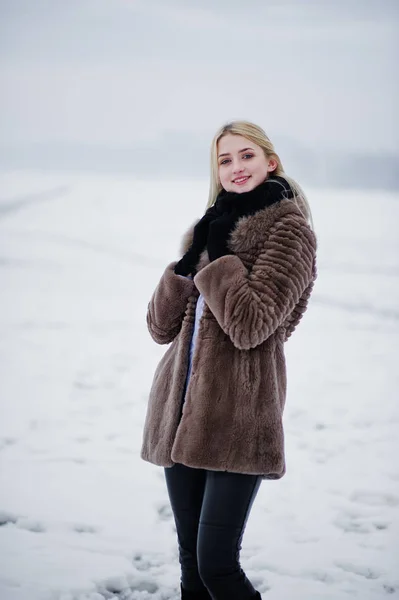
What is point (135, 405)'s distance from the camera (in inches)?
142

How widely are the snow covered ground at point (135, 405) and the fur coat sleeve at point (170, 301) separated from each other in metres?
0.91

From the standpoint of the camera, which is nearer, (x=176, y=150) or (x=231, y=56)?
(x=231, y=56)

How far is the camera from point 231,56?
4.39 meters

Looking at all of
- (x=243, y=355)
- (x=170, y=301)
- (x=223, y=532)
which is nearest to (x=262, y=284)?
(x=243, y=355)

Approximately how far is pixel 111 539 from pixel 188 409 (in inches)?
45.7

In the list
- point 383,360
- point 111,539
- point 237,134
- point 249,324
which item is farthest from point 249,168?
point 383,360

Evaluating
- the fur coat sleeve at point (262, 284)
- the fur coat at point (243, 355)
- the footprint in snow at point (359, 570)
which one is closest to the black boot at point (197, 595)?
the fur coat at point (243, 355)

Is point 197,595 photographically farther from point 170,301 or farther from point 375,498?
point 375,498

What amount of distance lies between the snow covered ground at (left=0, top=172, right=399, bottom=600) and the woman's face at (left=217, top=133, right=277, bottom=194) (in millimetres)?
1220

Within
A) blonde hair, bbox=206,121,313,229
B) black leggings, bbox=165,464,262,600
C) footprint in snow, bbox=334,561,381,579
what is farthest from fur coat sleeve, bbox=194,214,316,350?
footprint in snow, bbox=334,561,381,579

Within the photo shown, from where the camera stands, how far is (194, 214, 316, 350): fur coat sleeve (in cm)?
125

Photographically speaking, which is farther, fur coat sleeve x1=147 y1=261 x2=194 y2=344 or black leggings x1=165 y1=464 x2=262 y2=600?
fur coat sleeve x1=147 y1=261 x2=194 y2=344

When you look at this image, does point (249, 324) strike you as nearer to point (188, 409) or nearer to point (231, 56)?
point (188, 409)

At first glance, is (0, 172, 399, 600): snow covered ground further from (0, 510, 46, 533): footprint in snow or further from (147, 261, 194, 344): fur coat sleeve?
(147, 261, 194, 344): fur coat sleeve
